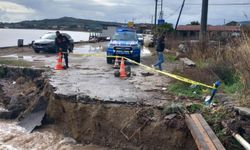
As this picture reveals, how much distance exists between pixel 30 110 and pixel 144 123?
15.1ft

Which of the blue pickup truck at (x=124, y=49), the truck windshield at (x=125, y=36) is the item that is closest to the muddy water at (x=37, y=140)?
the blue pickup truck at (x=124, y=49)

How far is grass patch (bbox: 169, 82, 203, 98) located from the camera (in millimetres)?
9977

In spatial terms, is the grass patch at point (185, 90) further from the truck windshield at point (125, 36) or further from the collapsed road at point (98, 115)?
the truck windshield at point (125, 36)

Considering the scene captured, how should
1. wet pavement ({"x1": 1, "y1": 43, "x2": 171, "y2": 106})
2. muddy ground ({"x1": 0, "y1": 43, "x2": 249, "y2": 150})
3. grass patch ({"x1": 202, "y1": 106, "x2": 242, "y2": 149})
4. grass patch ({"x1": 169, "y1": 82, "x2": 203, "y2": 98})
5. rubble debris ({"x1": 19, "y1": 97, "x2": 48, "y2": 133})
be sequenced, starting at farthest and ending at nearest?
rubble debris ({"x1": 19, "y1": 97, "x2": 48, "y2": 133}), grass patch ({"x1": 169, "y1": 82, "x2": 203, "y2": 98}), wet pavement ({"x1": 1, "y1": 43, "x2": 171, "y2": 106}), muddy ground ({"x1": 0, "y1": 43, "x2": 249, "y2": 150}), grass patch ({"x1": 202, "y1": 106, "x2": 242, "y2": 149})

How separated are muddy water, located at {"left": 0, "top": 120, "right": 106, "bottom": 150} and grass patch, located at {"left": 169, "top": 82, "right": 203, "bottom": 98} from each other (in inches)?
117

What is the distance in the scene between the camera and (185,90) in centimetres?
1057

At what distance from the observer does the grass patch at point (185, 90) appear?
9.98 metres

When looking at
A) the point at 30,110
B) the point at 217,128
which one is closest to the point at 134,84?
the point at 30,110

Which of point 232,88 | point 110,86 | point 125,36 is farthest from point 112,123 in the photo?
point 125,36

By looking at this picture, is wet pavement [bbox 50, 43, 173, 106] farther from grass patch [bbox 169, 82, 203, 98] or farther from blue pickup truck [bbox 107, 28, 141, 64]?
blue pickup truck [bbox 107, 28, 141, 64]

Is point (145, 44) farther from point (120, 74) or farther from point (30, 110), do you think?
point (30, 110)

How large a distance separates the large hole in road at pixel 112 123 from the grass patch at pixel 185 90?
1.69m

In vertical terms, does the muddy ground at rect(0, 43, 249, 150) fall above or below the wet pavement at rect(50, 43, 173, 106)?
below

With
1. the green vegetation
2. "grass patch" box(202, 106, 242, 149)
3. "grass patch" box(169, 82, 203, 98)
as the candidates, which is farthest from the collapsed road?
"grass patch" box(202, 106, 242, 149)
